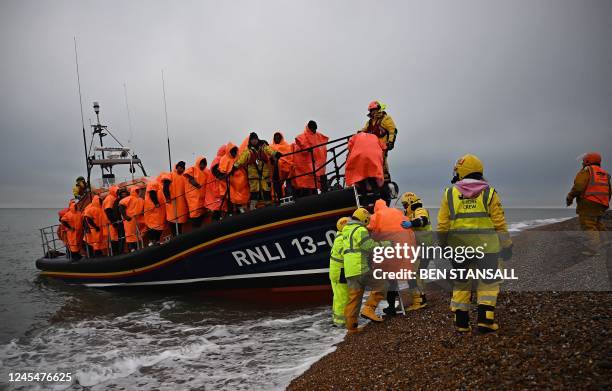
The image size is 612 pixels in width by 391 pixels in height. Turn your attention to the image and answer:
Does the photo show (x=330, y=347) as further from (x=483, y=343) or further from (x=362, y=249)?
(x=483, y=343)

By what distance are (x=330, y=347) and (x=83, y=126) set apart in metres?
10.1

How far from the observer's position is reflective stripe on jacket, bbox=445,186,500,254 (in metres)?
3.17

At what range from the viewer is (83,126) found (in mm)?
10891

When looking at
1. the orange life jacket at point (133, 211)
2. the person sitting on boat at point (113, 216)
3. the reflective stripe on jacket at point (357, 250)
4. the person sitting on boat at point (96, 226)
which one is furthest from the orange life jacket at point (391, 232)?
the person sitting on boat at point (96, 226)

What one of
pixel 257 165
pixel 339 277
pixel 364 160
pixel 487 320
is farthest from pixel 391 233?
pixel 257 165

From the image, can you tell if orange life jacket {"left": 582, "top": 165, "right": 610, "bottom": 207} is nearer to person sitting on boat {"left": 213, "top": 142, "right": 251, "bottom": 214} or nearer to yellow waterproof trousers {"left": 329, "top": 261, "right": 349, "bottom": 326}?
yellow waterproof trousers {"left": 329, "top": 261, "right": 349, "bottom": 326}

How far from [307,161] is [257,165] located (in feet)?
2.97

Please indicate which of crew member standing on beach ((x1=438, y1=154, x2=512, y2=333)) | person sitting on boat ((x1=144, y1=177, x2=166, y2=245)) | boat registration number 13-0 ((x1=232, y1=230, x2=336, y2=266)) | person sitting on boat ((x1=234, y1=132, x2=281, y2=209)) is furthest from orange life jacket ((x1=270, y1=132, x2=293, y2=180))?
crew member standing on beach ((x1=438, y1=154, x2=512, y2=333))

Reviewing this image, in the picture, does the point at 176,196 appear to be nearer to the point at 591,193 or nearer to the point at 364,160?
the point at 364,160

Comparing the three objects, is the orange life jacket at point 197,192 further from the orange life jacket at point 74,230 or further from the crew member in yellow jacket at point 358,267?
the orange life jacket at point 74,230

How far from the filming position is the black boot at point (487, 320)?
3.14 meters

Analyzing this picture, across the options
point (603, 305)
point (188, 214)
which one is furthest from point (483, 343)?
point (188, 214)

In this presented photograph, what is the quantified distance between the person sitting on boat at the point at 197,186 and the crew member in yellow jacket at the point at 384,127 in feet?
11.0

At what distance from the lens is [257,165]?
6578 millimetres
